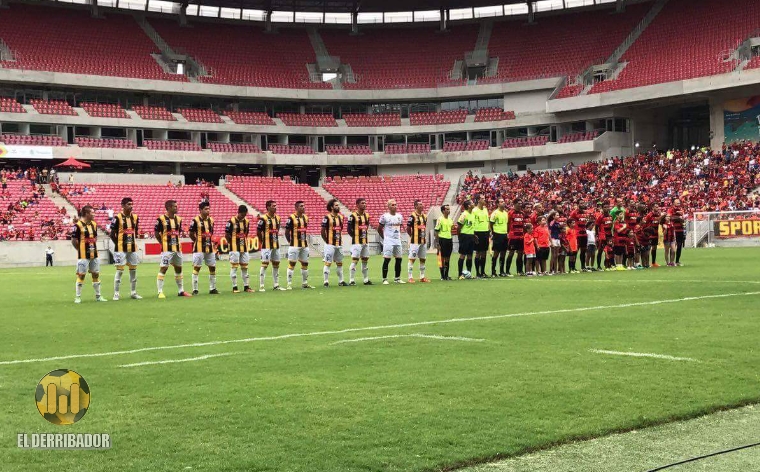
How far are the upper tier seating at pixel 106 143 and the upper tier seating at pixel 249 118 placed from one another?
908 cm

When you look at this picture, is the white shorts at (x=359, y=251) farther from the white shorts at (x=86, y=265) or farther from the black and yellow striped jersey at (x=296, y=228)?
the white shorts at (x=86, y=265)

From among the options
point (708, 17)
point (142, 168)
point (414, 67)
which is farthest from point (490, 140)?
point (142, 168)

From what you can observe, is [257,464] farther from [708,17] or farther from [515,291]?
[708,17]

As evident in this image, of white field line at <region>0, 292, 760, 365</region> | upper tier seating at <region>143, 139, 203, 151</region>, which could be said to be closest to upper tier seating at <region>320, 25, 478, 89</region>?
upper tier seating at <region>143, 139, 203, 151</region>

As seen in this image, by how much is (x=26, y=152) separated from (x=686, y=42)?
156 feet

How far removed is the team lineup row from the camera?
19.9m

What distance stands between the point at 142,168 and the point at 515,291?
5289 centimetres

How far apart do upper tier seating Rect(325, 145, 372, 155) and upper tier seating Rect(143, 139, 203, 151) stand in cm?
1105

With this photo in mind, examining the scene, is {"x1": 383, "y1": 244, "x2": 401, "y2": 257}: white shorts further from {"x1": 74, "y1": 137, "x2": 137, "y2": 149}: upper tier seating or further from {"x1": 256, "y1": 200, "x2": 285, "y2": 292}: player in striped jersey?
{"x1": 74, "y1": 137, "x2": 137, "y2": 149}: upper tier seating

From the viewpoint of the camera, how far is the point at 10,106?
196ft

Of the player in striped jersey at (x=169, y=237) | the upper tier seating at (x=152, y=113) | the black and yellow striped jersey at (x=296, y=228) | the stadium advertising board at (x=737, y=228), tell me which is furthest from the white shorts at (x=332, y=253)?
the upper tier seating at (x=152, y=113)

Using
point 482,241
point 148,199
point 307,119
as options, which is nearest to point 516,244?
point 482,241

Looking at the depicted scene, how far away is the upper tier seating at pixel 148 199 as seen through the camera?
54219mm

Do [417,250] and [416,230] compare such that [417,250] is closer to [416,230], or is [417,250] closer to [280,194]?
[416,230]
